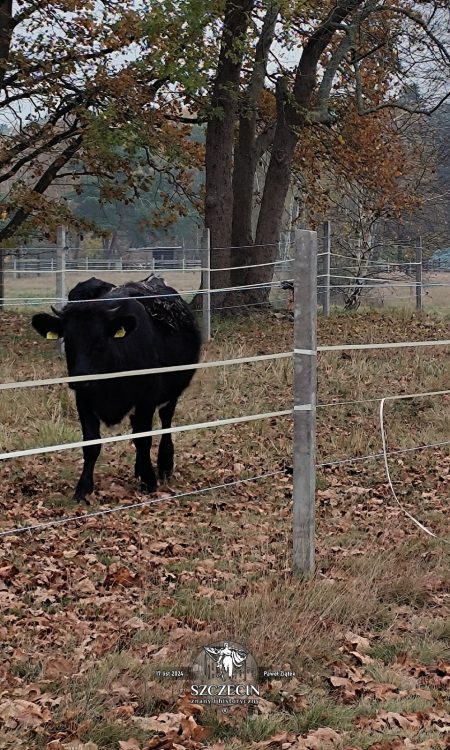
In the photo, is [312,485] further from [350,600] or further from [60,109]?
[60,109]

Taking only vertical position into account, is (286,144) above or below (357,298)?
above

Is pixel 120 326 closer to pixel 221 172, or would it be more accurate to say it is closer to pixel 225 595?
pixel 225 595

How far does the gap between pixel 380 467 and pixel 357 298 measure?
666 inches

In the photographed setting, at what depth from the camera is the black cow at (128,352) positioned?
839cm

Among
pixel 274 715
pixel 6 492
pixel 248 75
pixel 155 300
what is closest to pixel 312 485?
pixel 274 715

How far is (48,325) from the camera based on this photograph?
8.40 metres

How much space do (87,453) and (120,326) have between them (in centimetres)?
109

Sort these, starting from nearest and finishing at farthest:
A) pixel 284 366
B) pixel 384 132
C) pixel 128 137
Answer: pixel 284 366, pixel 128 137, pixel 384 132

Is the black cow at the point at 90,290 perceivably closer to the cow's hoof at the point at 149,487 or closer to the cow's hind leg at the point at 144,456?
the cow's hind leg at the point at 144,456

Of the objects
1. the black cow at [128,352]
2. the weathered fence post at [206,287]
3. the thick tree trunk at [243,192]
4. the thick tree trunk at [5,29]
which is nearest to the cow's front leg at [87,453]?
the black cow at [128,352]

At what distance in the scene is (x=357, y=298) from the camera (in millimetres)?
26500

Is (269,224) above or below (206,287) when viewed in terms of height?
above

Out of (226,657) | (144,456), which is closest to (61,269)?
(144,456)

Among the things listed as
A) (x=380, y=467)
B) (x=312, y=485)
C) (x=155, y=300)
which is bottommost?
(x=380, y=467)
